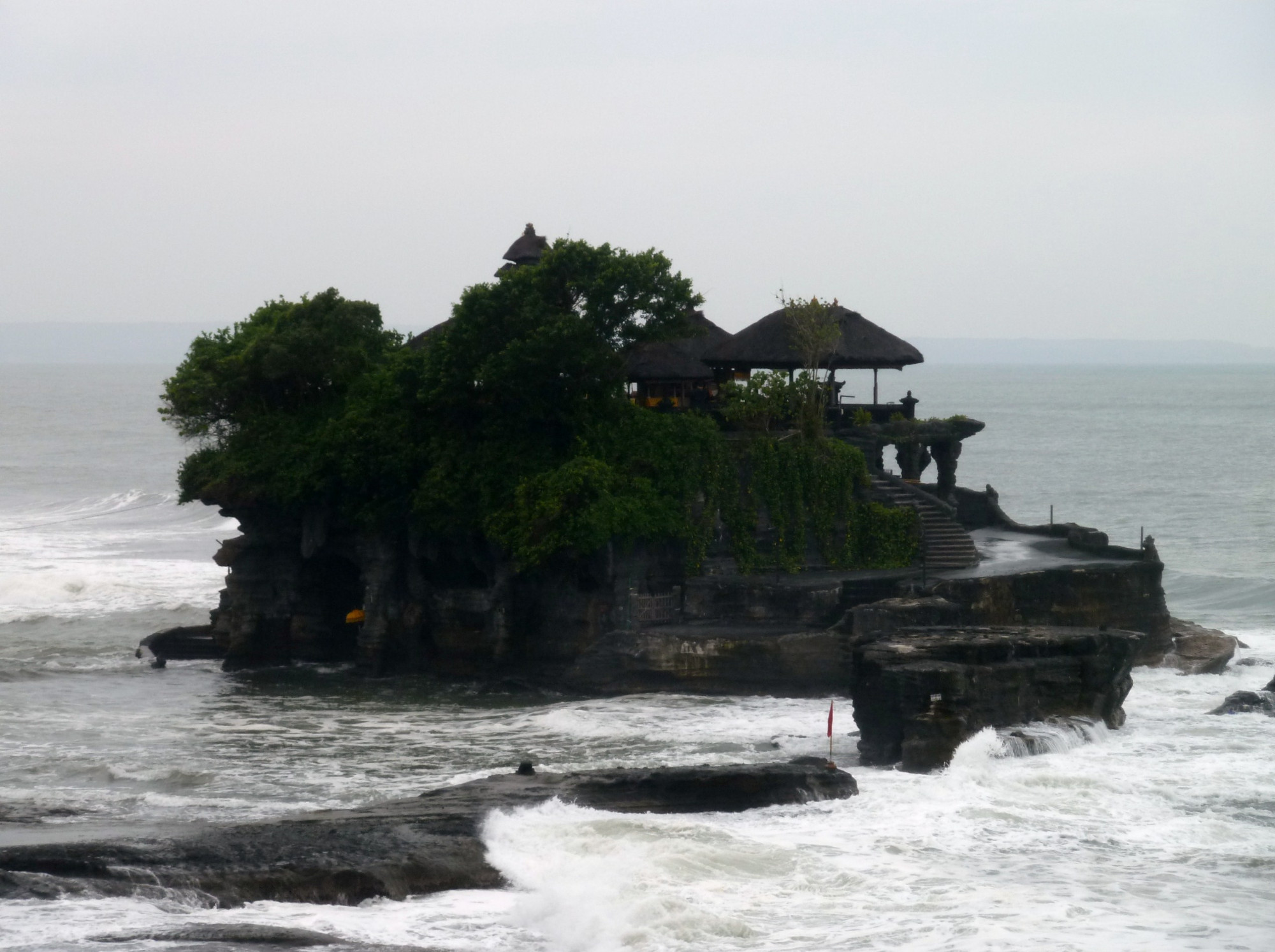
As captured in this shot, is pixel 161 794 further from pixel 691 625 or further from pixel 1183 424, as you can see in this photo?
pixel 1183 424

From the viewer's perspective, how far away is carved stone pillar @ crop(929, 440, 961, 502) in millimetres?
40625

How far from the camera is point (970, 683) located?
28031mm

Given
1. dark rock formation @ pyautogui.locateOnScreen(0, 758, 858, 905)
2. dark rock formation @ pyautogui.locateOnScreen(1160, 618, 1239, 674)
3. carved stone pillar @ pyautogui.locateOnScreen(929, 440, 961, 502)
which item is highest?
carved stone pillar @ pyautogui.locateOnScreen(929, 440, 961, 502)

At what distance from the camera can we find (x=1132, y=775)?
88.5 feet

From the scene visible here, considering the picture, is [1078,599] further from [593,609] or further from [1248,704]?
[593,609]

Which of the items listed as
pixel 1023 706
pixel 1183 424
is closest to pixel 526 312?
pixel 1023 706

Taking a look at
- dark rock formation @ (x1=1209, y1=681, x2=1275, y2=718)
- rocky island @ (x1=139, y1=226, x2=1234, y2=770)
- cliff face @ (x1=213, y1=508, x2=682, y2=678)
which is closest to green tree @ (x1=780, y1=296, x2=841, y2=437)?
rocky island @ (x1=139, y1=226, x2=1234, y2=770)

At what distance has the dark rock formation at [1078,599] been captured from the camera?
34.2 metres

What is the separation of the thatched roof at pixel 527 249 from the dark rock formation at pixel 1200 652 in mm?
16687

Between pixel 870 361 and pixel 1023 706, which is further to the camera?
pixel 870 361

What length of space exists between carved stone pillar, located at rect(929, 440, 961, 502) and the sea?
758cm

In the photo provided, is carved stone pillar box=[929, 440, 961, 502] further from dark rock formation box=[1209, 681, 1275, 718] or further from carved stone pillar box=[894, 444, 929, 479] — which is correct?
dark rock formation box=[1209, 681, 1275, 718]

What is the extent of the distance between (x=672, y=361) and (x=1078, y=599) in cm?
1039

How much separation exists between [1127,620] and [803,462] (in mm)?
7420
